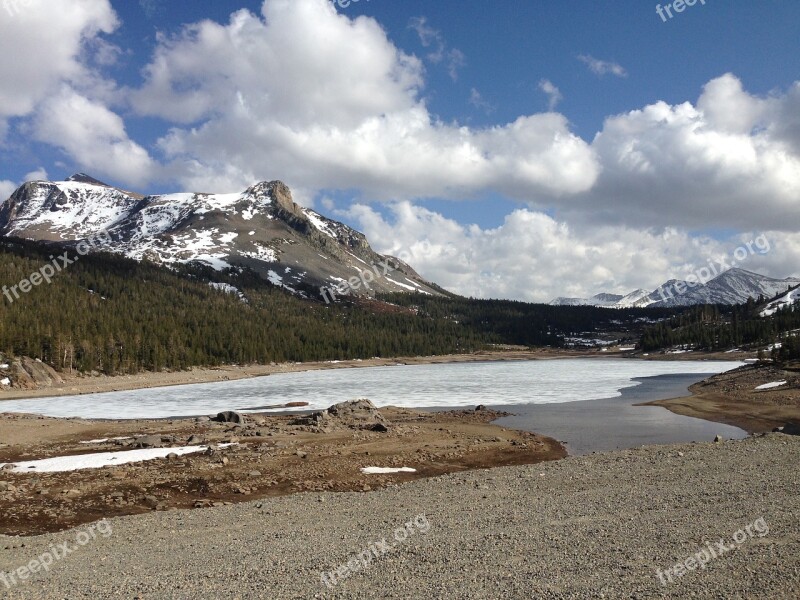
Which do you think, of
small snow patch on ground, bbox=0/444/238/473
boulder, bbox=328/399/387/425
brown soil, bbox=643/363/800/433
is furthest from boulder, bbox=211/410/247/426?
brown soil, bbox=643/363/800/433

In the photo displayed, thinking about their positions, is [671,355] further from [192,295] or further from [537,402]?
[192,295]

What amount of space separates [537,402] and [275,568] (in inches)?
1747

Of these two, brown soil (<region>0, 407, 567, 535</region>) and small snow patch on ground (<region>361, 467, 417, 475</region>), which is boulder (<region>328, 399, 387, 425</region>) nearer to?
brown soil (<region>0, 407, 567, 535</region>)

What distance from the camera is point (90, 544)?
14406 mm

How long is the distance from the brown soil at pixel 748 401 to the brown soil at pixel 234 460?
51.7ft

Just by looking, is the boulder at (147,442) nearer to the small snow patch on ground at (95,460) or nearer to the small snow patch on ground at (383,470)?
the small snow patch on ground at (95,460)

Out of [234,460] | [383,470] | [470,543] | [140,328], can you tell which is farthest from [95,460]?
[140,328]

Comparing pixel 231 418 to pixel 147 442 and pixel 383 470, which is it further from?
pixel 383 470

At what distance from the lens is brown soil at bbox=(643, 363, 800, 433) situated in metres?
36.6

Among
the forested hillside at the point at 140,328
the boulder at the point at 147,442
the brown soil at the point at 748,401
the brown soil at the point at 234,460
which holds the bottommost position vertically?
the brown soil at the point at 748,401

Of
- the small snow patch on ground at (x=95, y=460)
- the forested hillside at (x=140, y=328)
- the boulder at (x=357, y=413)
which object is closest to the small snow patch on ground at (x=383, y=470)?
the small snow patch on ground at (x=95, y=460)

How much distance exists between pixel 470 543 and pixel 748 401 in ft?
139

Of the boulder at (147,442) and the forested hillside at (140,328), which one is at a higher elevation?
the forested hillside at (140,328)

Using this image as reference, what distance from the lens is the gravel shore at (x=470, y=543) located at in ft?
33.6
